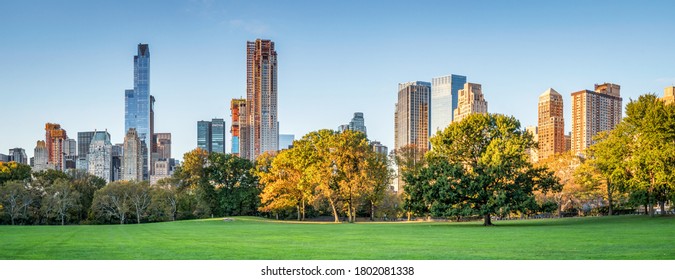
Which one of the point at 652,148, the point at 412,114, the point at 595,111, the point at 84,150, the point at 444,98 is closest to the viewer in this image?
the point at 652,148

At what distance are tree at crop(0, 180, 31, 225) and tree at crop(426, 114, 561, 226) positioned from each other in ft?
106

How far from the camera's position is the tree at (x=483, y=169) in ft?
102

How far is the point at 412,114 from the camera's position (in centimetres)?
13225

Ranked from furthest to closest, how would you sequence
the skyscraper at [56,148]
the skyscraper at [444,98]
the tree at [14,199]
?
the skyscraper at [444,98], the skyscraper at [56,148], the tree at [14,199]

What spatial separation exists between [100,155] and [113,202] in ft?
348

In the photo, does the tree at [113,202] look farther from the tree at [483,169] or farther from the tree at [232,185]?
the tree at [483,169]

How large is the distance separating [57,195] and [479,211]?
34.6m

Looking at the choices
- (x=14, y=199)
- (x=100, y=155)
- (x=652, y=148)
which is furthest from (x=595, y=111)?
(x=100, y=155)

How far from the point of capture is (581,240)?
1895 cm

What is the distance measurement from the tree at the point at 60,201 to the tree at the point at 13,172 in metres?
5.72

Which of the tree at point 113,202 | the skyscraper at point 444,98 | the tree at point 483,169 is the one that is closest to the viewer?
the tree at point 483,169

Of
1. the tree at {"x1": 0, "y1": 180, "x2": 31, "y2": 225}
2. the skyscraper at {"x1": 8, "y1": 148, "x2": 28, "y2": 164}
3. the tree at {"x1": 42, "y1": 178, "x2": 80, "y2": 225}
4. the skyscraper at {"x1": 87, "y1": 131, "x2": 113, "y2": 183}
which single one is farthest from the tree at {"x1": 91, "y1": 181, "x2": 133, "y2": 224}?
the skyscraper at {"x1": 87, "y1": 131, "x2": 113, "y2": 183}

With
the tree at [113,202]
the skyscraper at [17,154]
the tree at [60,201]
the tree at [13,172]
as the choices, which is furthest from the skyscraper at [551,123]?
the skyscraper at [17,154]

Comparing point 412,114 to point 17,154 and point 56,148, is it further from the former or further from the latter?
point 17,154
